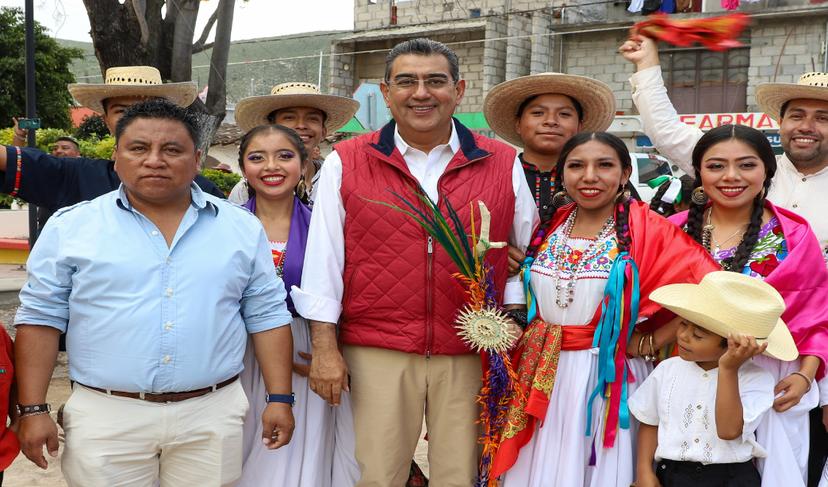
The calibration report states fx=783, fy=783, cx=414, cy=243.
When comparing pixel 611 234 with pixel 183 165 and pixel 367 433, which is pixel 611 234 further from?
Answer: pixel 183 165

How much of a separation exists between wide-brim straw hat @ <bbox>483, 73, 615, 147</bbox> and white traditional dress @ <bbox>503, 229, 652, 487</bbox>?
104 centimetres

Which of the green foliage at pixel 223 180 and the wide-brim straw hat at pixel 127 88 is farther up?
the wide-brim straw hat at pixel 127 88

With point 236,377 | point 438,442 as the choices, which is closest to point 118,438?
point 236,377

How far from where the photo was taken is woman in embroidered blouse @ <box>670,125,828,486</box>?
9.64 ft

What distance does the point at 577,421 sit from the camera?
3086 millimetres

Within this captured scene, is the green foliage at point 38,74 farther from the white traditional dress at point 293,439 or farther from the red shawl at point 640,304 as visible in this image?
the red shawl at point 640,304

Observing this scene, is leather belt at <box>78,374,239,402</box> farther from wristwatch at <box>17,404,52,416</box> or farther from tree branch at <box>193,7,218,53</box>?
tree branch at <box>193,7,218,53</box>

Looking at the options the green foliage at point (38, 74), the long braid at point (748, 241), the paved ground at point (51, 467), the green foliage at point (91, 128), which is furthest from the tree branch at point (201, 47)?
the green foliage at point (38, 74)

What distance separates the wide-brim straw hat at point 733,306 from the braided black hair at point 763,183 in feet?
1.02

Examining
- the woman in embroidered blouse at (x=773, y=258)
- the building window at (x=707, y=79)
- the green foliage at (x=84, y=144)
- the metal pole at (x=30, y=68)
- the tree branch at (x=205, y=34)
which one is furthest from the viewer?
the building window at (x=707, y=79)

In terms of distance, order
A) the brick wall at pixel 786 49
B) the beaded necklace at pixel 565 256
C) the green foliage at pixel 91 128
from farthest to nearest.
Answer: the green foliage at pixel 91 128 < the brick wall at pixel 786 49 < the beaded necklace at pixel 565 256

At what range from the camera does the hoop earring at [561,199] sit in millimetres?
3449

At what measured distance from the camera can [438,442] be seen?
3.31 m

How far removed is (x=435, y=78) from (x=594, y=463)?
5.52 ft
